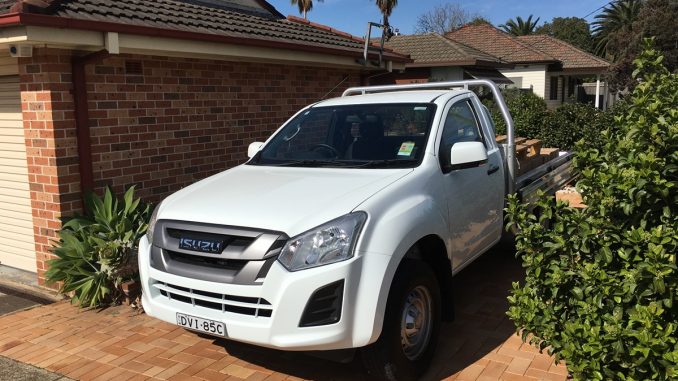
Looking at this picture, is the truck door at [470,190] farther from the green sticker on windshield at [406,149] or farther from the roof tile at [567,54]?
the roof tile at [567,54]

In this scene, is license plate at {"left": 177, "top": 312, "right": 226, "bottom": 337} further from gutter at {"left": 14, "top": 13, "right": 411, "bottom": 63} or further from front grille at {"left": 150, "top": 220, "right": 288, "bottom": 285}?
gutter at {"left": 14, "top": 13, "right": 411, "bottom": 63}

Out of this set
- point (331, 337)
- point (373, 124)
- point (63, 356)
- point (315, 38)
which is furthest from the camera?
point (315, 38)

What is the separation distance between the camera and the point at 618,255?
300 centimetres

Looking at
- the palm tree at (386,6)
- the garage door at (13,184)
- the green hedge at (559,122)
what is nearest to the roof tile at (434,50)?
the green hedge at (559,122)

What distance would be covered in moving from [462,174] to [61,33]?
3.68 m

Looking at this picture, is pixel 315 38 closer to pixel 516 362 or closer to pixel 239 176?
pixel 239 176

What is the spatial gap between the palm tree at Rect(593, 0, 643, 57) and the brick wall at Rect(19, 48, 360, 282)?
47.8 m

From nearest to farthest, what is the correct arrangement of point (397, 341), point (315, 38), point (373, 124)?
point (397, 341)
point (373, 124)
point (315, 38)

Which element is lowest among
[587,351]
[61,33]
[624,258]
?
[587,351]

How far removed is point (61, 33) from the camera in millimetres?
5246

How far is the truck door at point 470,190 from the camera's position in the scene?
4.41 metres

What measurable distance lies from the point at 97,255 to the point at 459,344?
3.40 metres

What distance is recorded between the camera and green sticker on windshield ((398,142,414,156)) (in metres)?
4.38

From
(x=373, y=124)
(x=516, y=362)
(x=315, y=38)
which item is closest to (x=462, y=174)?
(x=373, y=124)
